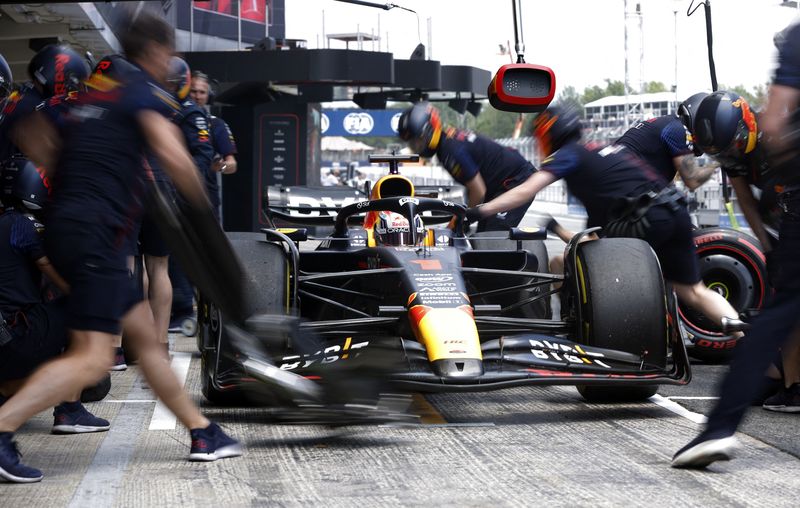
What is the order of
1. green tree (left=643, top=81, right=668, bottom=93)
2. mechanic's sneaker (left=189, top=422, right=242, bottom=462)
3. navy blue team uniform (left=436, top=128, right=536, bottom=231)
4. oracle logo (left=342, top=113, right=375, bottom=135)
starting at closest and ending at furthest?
mechanic's sneaker (left=189, top=422, right=242, bottom=462)
navy blue team uniform (left=436, top=128, right=536, bottom=231)
oracle logo (left=342, top=113, right=375, bottom=135)
green tree (left=643, top=81, right=668, bottom=93)

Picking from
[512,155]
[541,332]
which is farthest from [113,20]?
[541,332]

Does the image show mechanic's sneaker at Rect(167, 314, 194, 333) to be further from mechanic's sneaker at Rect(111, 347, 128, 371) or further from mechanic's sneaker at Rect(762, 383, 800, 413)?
mechanic's sneaker at Rect(762, 383, 800, 413)

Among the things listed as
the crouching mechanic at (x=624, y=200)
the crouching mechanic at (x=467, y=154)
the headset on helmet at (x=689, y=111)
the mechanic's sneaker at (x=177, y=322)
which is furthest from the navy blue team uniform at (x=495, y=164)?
the mechanic's sneaker at (x=177, y=322)

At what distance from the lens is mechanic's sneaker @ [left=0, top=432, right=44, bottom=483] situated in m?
4.59

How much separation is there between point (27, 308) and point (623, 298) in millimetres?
2895

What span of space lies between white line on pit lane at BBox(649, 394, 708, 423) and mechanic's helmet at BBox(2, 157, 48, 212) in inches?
130

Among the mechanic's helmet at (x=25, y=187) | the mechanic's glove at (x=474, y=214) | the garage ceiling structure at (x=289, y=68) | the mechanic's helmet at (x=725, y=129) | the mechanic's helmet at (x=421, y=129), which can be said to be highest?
the garage ceiling structure at (x=289, y=68)

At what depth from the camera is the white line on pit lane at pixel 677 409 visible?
618 centimetres

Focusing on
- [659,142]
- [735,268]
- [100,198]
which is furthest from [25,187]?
[735,268]

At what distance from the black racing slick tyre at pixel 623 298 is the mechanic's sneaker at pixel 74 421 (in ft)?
8.01

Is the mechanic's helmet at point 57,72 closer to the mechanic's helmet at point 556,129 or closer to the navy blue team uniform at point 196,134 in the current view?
the navy blue team uniform at point 196,134

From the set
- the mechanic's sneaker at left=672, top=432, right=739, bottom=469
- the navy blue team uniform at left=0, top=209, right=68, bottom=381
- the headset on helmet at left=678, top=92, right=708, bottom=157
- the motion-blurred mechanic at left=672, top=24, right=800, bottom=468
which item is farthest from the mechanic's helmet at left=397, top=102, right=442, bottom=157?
the mechanic's sneaker at left=672, top=432, right=739, bottom=469

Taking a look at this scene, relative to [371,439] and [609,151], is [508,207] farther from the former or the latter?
[371,439]

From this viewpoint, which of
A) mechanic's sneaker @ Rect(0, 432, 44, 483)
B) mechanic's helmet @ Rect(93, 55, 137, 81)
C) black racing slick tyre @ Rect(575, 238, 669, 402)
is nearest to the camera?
mechanic's sneaker @ Rect(0, 432, 44, 483)
